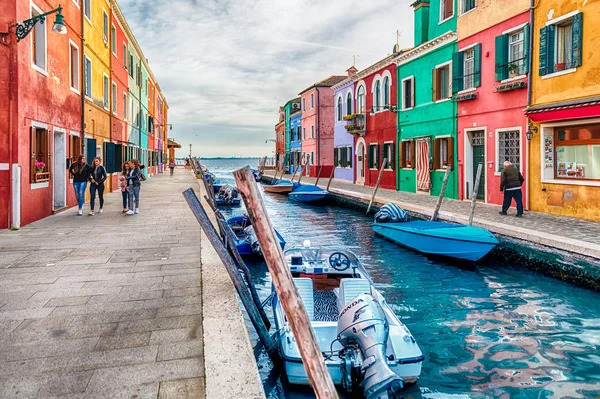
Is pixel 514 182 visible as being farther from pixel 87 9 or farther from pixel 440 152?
pixel 87 9

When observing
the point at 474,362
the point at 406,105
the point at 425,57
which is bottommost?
the point at 474,362

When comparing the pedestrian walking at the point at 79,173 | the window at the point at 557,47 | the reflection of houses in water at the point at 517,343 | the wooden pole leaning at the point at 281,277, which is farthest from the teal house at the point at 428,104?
the wooden pole leaning at the point at 281,277

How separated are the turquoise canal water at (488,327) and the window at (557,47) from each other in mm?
5716

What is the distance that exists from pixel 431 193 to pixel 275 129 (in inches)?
1731

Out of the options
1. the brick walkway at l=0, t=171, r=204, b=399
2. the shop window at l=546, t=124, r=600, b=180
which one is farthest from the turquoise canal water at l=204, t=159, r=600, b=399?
the shop window at l=546, t=124, r=600, b=180

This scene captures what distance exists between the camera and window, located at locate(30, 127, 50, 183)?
10484 mm

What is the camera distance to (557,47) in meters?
12.4

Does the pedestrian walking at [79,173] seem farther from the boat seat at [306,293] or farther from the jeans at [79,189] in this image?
the boat seat at [306,293]

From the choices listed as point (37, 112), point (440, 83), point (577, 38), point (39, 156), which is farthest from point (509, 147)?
point (39, 156)

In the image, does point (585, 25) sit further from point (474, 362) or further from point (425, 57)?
point (474, 362)

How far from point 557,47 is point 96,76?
565 inches

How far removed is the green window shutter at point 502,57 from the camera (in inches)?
561

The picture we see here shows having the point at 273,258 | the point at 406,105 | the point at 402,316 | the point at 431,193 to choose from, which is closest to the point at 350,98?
the point at 406,105

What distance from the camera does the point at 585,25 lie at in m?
11.3
